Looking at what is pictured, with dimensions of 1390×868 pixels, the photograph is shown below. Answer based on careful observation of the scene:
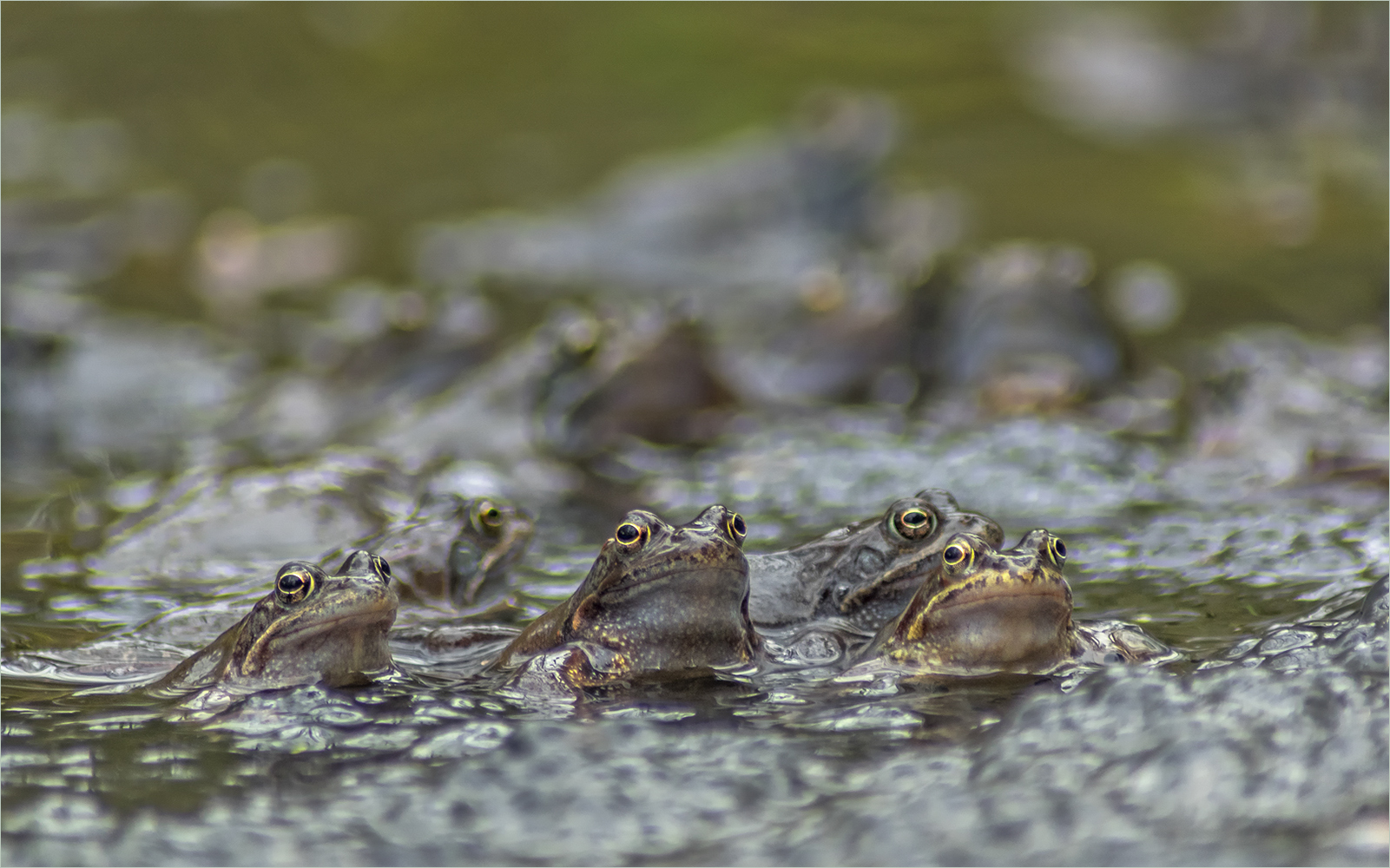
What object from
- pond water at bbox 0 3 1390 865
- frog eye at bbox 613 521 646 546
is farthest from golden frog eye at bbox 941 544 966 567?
frog eye at bbox 613 521 646 546

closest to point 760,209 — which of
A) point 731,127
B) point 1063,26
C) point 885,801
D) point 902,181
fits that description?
point 902,181

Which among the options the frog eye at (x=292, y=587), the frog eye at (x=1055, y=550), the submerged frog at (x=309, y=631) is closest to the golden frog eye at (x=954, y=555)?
the frog eye at (x=1055, y=550)

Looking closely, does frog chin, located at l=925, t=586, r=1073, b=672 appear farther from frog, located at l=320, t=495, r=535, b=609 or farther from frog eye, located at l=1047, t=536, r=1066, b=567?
frog, located at l=320, t=495, r=535, b=609

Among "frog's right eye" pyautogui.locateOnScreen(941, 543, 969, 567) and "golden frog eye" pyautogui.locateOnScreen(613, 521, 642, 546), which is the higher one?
"golden frog eye" pyautogui.locateOnScreen(613, 521, 642, 546)

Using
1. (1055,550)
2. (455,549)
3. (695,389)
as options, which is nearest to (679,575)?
(1055,550)

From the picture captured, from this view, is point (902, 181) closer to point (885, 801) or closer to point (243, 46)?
point (243, 46)
